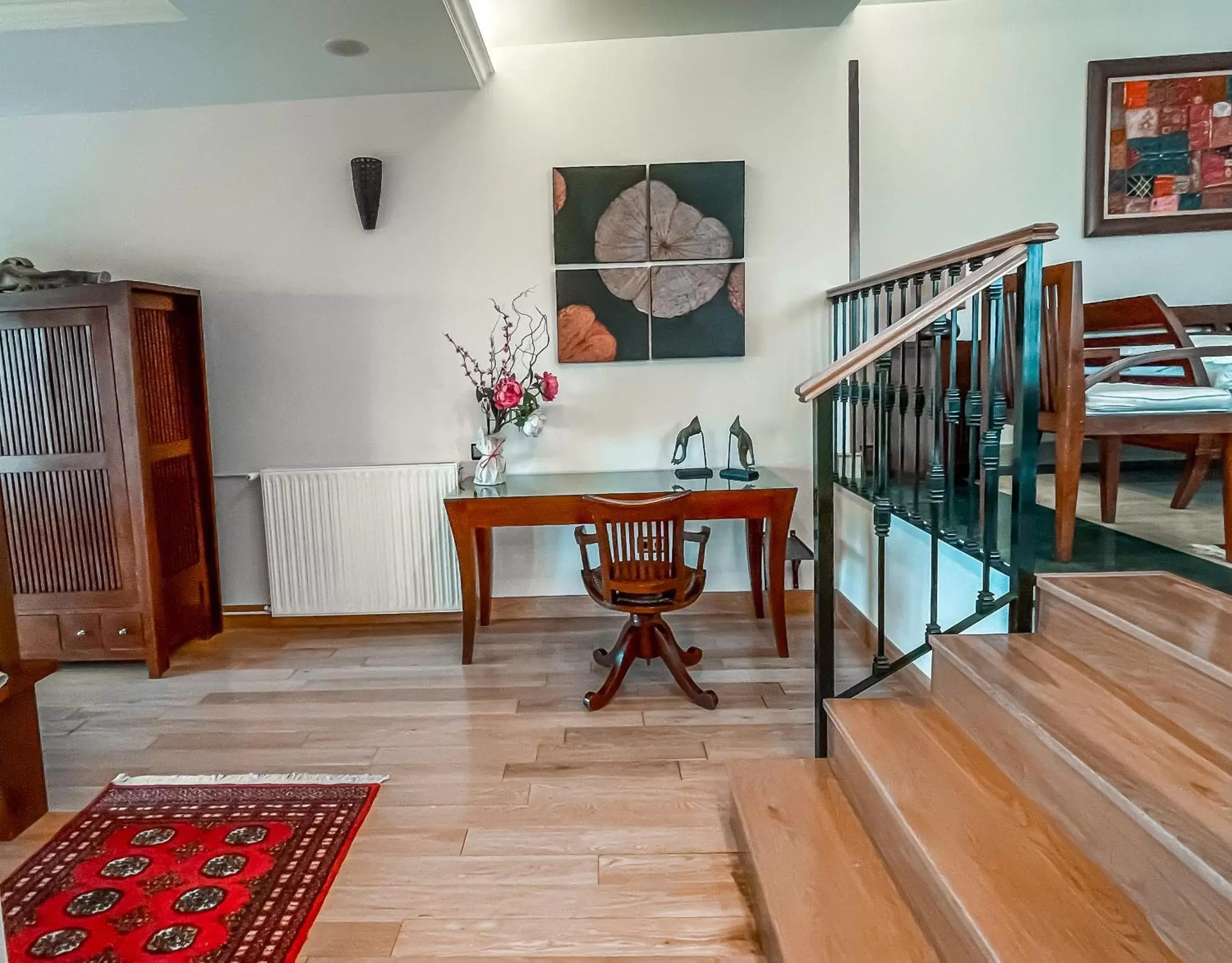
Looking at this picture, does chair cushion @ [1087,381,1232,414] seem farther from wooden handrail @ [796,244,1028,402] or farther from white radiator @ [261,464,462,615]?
white radiator @ [261,464,462,615]

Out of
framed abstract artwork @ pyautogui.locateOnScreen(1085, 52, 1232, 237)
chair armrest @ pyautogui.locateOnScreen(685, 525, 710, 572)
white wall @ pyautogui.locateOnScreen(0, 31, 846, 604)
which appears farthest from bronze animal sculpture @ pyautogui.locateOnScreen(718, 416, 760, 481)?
framed abstract artwork @ pyautogui.locateOnScreen(1085, 52, 1232, 237)

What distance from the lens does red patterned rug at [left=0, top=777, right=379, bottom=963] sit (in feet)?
5.45

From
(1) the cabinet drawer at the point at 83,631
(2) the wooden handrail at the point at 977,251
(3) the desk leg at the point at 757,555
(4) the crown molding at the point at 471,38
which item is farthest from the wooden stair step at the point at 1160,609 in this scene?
(1) the cabinet drawer at the point at 83,631

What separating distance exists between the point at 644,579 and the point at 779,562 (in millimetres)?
690

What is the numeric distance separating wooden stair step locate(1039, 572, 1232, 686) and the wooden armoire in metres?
3.34

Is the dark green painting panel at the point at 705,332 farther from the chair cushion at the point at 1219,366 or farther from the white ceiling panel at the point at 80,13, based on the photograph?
the white ceiling panel at the point at 80,13

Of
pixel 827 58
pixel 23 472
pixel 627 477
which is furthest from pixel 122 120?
pixel 827 58

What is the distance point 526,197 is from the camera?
3.50 metres

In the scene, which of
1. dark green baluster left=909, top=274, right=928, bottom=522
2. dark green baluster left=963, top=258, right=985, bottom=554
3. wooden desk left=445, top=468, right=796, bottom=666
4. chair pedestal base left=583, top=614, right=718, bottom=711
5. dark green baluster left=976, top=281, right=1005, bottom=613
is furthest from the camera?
wooden desk left=445, top=468, right=796, bottom=666

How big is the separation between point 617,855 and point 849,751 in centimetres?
65

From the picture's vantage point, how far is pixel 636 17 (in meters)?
3.17

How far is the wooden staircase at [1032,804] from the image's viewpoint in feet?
3.99

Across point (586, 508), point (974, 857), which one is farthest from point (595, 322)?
point (974, 857)

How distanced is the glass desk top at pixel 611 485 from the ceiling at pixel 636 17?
76.9 inches
